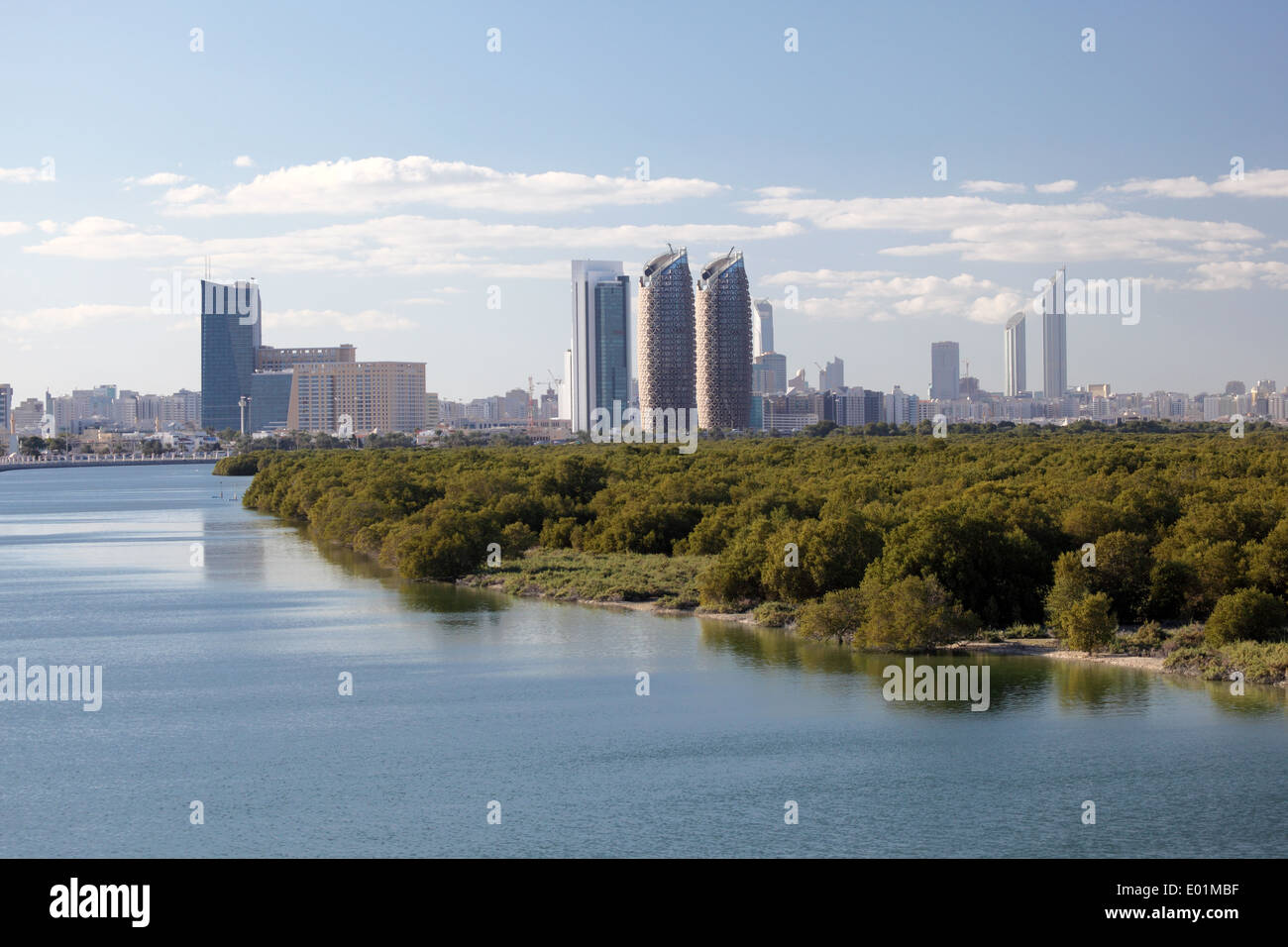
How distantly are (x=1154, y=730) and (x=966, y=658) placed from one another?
20.2ft

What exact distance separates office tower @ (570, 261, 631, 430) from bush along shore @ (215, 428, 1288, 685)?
125 m

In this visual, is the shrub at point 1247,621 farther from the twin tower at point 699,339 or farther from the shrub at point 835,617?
the twin tower at point 699,339

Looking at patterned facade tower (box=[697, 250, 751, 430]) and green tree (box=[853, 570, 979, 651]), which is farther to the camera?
patterned facade tower (box=[697, 250, 751, 430])

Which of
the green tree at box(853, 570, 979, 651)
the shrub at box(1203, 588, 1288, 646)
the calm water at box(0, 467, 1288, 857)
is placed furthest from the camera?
the green tree at box(853, 570, 979, 651)

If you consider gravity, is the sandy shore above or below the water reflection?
above

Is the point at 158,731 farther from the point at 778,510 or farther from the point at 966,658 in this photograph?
the point at 778,510

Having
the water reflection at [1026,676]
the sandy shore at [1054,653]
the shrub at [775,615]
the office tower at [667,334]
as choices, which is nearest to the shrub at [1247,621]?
the sandy shore at [1054,653]

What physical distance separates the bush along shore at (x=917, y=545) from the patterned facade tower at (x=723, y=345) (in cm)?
9393

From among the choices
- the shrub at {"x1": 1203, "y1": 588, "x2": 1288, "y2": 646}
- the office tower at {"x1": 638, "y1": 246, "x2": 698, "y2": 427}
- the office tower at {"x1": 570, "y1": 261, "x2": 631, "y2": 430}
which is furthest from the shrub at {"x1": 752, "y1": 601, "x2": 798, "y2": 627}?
the office tower at {"x1": 570, "y1": 261, "x2": 631, "y2": 430}

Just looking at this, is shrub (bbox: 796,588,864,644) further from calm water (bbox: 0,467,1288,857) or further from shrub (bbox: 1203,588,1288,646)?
shrub (bbox: 1203,588,1288,646)

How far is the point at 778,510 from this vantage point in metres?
42.0

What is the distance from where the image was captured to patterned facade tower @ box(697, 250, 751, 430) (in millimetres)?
155375
